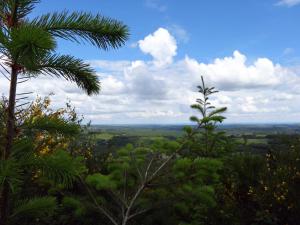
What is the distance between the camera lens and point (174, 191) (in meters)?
7.95

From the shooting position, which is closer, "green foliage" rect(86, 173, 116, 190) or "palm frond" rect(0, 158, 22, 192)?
"palm frond" rect(0, 158, 22, 192)

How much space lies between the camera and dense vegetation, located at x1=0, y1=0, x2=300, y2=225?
432cm

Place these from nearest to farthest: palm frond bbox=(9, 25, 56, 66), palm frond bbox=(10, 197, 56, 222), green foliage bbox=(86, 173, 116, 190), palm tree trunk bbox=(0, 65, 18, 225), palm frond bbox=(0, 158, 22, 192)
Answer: palm frond bbox=(9, 25, 56, 66) → palm frond bbox=(0, 158, 22, 192) → palm tree trunk bbox=(0, 65, 18, 225) → palm frond bbox=(10, 197, 56, 222) → green foliage bbox=(86, 173, 116, 190)

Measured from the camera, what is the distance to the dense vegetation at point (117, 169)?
432 cm

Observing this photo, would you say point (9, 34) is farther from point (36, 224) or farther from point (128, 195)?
point (36, 224)

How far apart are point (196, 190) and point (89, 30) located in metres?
4.06

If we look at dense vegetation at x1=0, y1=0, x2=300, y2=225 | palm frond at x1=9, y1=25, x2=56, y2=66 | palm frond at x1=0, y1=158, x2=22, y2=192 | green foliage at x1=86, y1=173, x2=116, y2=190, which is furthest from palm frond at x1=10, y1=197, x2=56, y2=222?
green foliage at x1=86, y1=173, x2=116, y2=190

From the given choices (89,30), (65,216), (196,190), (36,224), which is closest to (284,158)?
(196,190)

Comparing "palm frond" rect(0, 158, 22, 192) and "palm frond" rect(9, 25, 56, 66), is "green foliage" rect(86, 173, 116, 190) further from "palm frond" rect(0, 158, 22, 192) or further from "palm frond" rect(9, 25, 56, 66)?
"palm frond" rect(9, 25, 56, 66)

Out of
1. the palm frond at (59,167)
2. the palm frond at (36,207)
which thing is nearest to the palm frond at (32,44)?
the palm frond at (59,167)

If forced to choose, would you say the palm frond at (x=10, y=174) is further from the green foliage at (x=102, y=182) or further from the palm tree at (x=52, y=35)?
the green foliage at (x=102, y=182)

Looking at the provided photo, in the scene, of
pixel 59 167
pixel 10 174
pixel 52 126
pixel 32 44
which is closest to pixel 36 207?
pixel 52 126

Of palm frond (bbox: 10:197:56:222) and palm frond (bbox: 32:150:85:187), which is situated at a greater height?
palm frond (bbox: 32:150:85:187)

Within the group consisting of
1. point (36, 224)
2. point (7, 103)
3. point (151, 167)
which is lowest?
point (36, 224)
